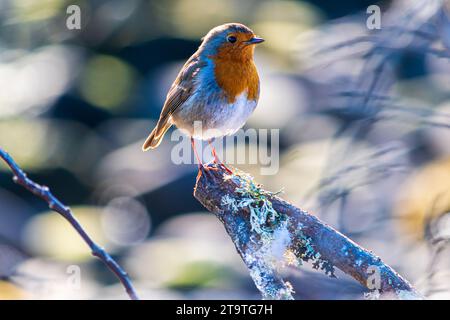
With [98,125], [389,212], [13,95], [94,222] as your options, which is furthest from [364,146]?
[13,95]

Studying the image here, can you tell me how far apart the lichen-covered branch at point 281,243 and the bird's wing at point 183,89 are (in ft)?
4.74

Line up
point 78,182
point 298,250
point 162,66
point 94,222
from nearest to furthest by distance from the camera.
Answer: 1. point 298,250
2. point 94,222
3. point 78,182
4. point 162,66

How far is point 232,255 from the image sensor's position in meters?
6.71

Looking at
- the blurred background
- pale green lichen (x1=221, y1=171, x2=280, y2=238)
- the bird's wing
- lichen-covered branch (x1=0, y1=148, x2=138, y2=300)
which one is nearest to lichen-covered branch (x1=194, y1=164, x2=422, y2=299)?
pale green lichen (x1=221, y1=171, x2=280, y2=238)

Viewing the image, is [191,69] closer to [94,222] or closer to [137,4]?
[94,222]

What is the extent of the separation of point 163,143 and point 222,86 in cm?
463

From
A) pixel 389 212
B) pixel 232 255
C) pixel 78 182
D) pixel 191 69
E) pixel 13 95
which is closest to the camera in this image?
pixel 191 69

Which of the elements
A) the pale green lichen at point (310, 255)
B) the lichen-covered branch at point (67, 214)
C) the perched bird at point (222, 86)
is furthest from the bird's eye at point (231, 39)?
the lichen-covered branch at point (67, 214)

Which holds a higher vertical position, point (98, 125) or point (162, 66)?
point (162, 66)

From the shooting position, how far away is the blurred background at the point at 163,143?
19.9 feet

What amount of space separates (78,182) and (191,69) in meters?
4.74

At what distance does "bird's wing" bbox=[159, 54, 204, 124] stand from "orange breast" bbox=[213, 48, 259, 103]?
0.16 metres

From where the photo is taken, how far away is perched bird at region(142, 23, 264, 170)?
4191mm

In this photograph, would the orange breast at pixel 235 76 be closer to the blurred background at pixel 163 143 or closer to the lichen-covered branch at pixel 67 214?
the blurred background at pixel 163 143
